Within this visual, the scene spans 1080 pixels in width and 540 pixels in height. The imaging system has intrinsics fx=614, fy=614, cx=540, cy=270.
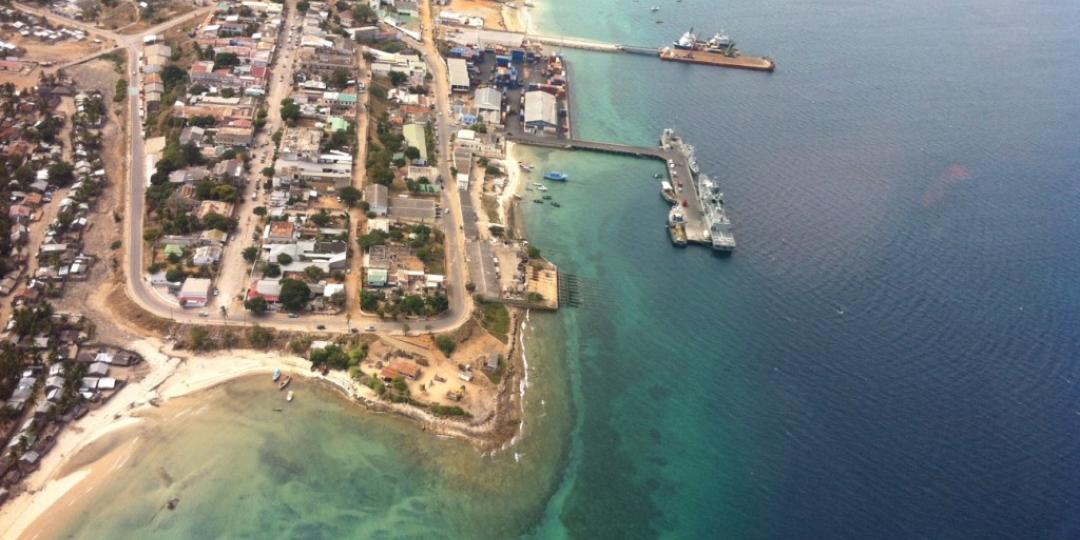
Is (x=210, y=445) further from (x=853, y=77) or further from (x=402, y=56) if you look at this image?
(x=853, y=77)

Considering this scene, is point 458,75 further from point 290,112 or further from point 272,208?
point 272,208

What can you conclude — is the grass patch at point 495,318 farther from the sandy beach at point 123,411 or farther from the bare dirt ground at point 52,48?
the bare dirt ground at point 52,48

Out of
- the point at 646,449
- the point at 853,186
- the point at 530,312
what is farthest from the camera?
the point at 853,186

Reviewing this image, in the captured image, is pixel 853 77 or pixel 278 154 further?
pixel 853 77

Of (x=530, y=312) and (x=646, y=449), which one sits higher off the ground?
(x=530, y=312)

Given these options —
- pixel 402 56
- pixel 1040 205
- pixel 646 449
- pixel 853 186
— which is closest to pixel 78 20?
pixel 402 56

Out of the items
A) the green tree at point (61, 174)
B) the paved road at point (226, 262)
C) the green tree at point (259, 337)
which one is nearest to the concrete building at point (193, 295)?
the paved road at point (226, 262)
